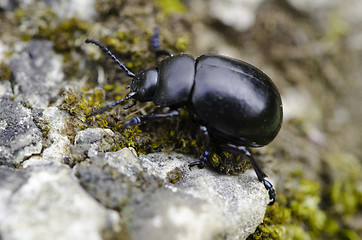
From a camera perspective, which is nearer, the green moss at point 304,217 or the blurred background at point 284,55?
the green moss at point 304,217

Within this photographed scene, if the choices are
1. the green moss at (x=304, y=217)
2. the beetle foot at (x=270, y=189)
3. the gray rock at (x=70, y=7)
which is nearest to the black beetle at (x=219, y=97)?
the beetle foot at (x=270, y=189)

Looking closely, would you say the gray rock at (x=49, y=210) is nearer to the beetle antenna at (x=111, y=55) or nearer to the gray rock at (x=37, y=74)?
the gray rock at (x=37, y=74)

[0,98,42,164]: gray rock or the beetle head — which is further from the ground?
the beetle head

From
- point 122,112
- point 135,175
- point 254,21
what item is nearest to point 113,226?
point 135,175

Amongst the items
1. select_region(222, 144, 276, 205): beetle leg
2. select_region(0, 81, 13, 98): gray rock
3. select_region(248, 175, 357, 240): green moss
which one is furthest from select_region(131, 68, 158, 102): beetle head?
select_region(248, 175, 357, 240): green moss

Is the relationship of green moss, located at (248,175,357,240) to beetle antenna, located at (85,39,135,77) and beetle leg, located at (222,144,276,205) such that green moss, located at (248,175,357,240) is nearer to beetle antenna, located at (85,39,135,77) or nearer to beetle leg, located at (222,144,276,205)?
beetle leg, located at (222,144,276,205)

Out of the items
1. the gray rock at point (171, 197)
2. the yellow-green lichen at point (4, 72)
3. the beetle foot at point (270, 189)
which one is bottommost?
the beetle foot at point (270, 189)

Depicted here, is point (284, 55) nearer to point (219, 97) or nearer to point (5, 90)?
point (219, 97)
